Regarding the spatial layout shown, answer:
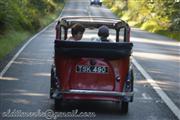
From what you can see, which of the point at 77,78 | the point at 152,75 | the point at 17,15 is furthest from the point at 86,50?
the point at 17,15

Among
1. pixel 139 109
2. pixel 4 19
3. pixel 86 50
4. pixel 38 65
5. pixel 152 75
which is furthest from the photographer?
pixel 4 19

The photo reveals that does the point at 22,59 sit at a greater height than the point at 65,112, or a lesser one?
lesser

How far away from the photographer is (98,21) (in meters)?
11.1

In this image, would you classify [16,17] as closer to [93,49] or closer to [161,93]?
[161,93]

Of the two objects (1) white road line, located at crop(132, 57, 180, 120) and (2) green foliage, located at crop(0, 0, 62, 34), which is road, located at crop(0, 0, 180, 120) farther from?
(2) green foliage, located at crop(0, 0, 62, 34)

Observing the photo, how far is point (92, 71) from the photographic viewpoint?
31.6ft

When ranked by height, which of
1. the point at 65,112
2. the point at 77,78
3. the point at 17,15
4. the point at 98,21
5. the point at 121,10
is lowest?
the point at 121,10

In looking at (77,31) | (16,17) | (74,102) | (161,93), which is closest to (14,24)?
(16,17)

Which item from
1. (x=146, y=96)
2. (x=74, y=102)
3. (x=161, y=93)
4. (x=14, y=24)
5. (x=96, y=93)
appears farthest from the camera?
(x=14, y=24)

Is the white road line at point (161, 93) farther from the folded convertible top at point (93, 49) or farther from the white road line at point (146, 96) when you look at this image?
the folded convertible top at point (93, 49)

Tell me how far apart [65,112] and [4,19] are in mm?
17888

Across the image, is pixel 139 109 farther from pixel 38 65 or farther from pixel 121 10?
pixel 121 10

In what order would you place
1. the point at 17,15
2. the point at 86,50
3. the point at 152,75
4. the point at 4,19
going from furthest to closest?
1. the point at 17,15
2. the point at 4,19
3. the point at 152,75
4. the point at 86,50

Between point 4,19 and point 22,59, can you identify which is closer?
point 22,59
